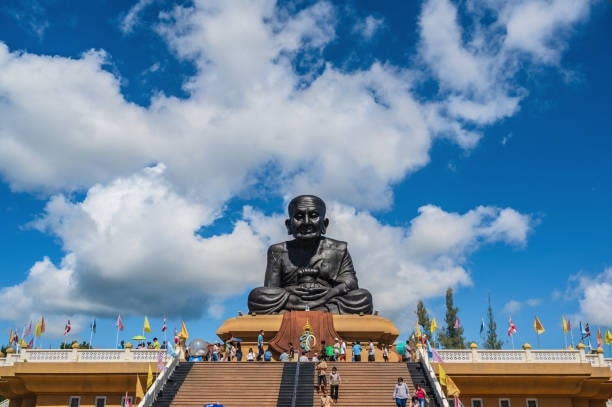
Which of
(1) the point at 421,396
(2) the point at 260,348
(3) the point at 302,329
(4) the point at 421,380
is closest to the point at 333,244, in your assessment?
(3) the point at 302,329

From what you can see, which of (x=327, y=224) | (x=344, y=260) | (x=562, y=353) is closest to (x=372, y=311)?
(x=344, y=260)

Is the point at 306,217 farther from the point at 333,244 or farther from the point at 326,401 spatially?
the point at 326,401

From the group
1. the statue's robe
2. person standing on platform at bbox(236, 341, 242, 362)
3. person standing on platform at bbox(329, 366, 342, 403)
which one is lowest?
person standing on platform at bbox(329, 366, 342, 403)

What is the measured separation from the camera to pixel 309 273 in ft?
100.0

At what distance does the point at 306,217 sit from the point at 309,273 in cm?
282

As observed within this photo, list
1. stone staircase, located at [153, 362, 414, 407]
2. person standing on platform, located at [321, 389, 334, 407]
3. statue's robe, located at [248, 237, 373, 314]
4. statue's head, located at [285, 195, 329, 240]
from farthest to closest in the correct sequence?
statue's head, located at [285, 195, 329, 240], statue's robe, located at [248, 237, 373, 314], stone staircase, located at [153, 362, 414, 407], person standing on platform, located at [321, 389, 334, 407]

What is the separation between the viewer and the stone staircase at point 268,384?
722 inches

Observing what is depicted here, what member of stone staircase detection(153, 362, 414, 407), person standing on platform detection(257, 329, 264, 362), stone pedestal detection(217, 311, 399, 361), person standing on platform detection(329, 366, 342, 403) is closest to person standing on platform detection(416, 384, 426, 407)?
stone staircase detection(153, 362, 414, 407)

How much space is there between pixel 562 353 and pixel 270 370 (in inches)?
420

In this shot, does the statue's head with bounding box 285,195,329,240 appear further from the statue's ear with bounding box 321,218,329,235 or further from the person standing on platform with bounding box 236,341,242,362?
the person standing on platform with bounding box 236,341,242,362

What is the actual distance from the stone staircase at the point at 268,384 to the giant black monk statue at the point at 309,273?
7901mm

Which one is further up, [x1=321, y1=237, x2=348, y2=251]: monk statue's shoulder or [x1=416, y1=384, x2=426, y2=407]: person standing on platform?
[x1=321, y1=237, x2=348, y2=251]: monk statue's shoulder

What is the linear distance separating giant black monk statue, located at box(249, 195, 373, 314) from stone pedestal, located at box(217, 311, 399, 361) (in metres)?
1.72

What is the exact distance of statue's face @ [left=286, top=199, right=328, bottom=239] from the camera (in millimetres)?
31406
